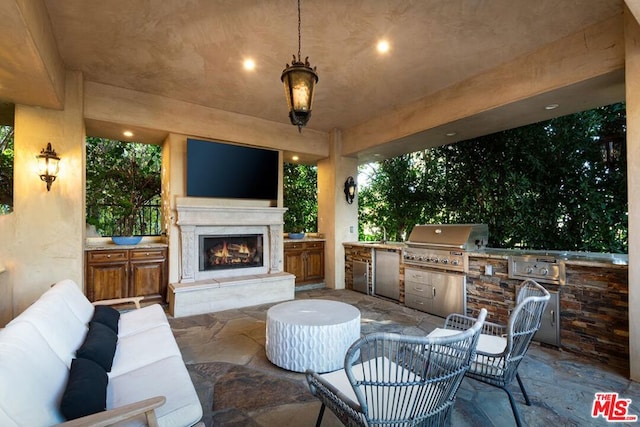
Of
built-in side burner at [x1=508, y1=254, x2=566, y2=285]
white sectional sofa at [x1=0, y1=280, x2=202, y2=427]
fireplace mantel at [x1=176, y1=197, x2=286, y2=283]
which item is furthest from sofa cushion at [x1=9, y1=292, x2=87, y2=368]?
built-in side burner at [x1=508, y1=254, x2=566, y2=285]

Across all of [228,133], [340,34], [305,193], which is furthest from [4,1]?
[305,193]

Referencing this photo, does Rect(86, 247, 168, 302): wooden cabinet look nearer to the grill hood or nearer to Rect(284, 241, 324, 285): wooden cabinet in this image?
Rect(284, 241, 324, 285): wooden cabinet

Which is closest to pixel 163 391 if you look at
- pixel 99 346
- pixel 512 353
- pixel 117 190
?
pixel 99 346

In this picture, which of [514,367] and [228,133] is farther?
[228,133]

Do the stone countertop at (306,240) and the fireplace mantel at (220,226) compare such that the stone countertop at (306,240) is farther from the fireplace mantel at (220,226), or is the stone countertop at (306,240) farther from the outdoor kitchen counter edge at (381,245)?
the outdoor kitchen counter edge at (381,245)

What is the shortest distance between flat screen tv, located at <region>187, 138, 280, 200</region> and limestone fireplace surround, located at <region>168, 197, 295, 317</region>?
0.22m

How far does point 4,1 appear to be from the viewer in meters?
1.89

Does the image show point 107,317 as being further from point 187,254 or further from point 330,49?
point 330,49

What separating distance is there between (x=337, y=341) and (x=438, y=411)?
1.33m

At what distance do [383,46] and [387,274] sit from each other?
3441mm

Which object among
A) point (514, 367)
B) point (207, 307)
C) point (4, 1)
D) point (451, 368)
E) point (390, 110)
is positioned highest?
point (390, 110)

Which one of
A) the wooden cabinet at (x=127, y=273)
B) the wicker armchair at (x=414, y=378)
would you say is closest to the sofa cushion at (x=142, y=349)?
the wicker armchair at (x=414, y=378)

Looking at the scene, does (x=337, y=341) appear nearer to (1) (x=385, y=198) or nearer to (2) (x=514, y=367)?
(2) (x=514, y=367)

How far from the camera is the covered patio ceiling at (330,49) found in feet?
8.49
